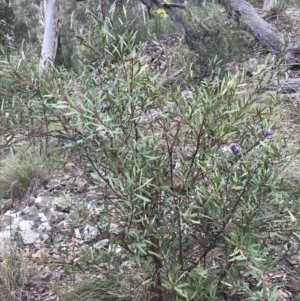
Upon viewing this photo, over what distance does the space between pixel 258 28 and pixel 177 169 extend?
6.17 m

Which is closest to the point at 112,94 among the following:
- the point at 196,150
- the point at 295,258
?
the point at 196,150

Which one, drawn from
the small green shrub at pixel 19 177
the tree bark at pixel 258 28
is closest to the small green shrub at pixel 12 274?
the small green shrub at pixel 19 177

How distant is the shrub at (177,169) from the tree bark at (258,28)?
565cm

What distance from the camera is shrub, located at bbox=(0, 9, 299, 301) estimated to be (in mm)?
1744

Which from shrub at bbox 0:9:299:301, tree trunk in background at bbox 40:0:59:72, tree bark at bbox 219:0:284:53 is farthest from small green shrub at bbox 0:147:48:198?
tree bark at bbox 219:0:284:53

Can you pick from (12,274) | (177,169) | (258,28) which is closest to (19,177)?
(12,274)

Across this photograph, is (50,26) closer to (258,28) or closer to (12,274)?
(258,28)

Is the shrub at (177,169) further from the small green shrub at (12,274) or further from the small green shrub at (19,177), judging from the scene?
the small green shrub at (19,177)

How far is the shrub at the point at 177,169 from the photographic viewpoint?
174cm

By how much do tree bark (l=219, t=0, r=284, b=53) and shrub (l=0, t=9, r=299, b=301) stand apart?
5.65 meters

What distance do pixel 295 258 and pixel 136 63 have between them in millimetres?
1548

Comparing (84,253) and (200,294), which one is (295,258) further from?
(84,253)

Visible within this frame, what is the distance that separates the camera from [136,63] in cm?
181

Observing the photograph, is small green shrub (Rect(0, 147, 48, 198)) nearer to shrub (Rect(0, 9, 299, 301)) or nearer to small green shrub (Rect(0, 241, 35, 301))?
small green shrub (Rect(0, 241, 35, 301))
